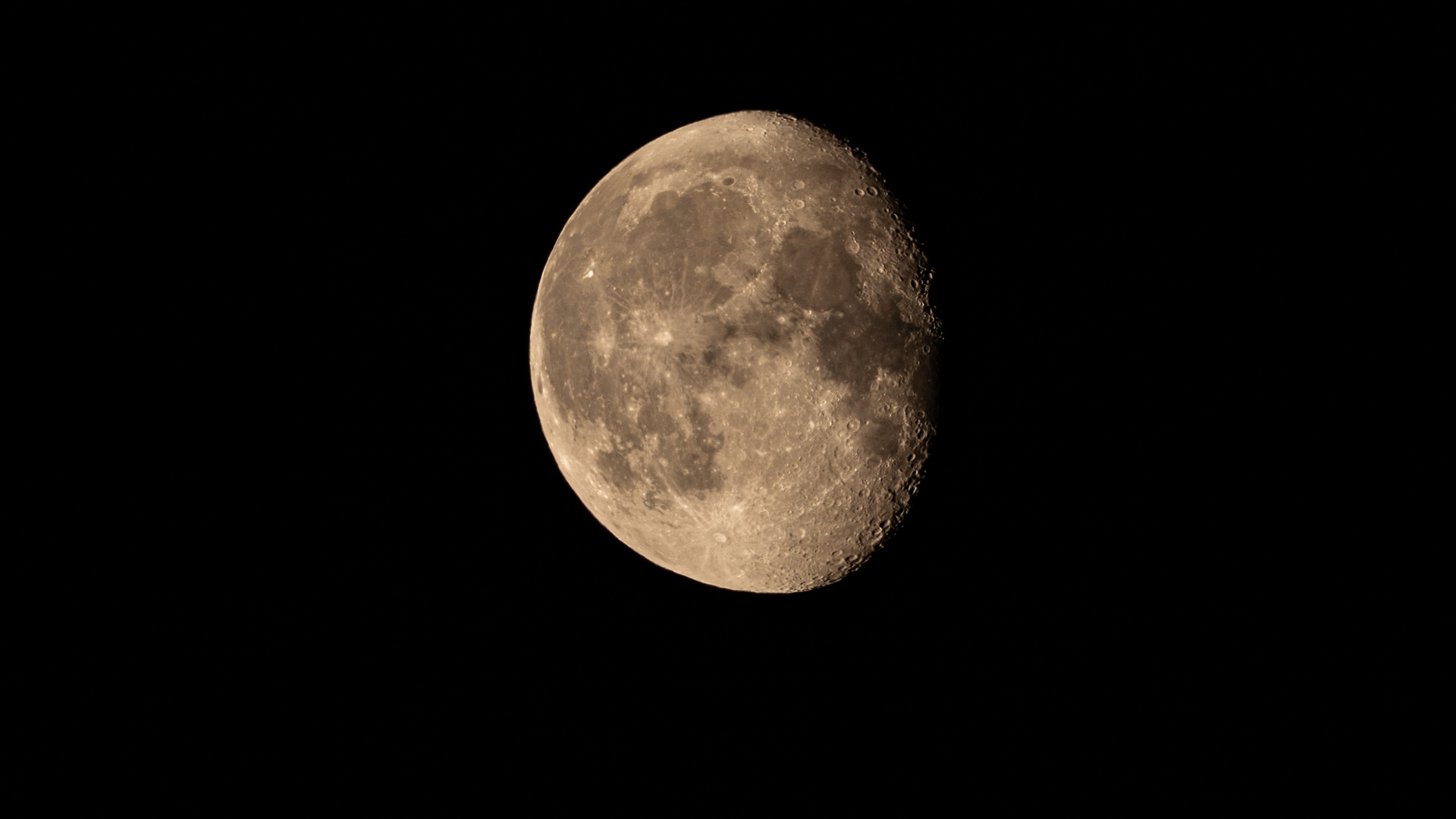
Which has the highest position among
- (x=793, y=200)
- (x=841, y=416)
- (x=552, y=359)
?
(x=793, y=200)

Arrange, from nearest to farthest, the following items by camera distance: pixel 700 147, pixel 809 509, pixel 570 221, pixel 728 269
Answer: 1. pixel 728 269
2. pixel 809 509
3. pixel 700 147
4. pixel 570 221

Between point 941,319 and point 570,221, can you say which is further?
point 570,221

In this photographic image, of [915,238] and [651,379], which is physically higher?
[915,238]

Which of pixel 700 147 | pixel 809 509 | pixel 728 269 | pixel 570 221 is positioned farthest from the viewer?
pixel 570 221

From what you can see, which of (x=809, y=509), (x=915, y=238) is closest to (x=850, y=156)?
(x=915, y=238)

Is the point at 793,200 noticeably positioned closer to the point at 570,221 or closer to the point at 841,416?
the point at 841,416

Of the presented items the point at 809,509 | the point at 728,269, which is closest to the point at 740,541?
the point at 809,509

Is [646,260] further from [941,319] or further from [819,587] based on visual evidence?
[819,587]
